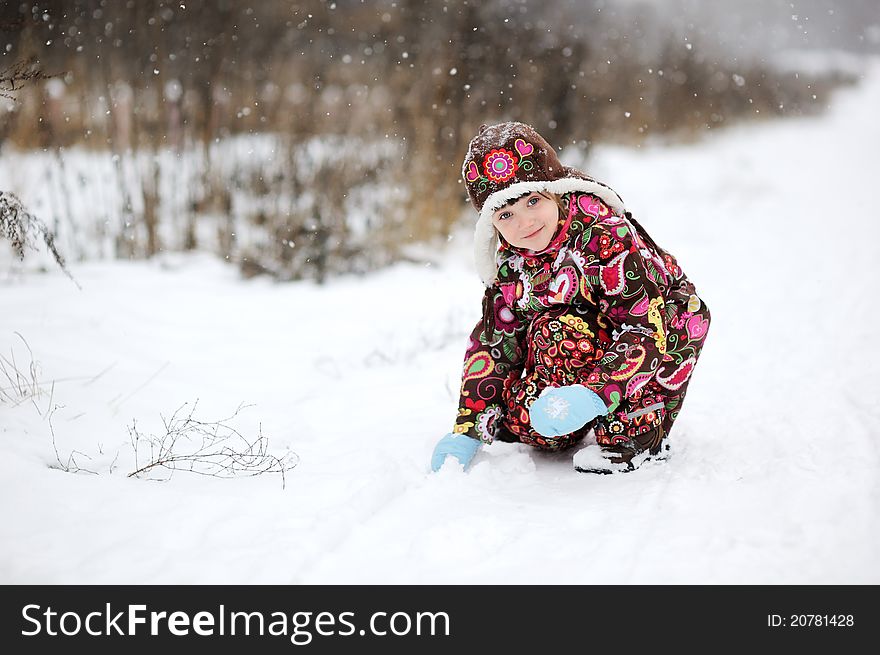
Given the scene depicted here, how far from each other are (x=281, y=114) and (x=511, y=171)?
315 cm

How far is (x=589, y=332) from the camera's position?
79.7 inches

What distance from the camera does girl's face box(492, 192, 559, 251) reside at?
1921 millimetres

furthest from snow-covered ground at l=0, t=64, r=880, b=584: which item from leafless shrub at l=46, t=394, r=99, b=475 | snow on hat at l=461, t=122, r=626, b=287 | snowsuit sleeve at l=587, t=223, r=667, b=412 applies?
snow on hat at l=461, t=122, r=626, b=287

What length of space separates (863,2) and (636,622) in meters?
11.9

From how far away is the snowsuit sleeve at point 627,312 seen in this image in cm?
190

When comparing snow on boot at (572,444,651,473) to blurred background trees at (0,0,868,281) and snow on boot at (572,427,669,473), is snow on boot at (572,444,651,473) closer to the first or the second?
snow on boot at (572,427,669,473)

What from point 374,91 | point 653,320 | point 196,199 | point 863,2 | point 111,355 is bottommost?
point 111,355

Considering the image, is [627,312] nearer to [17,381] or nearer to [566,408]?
[566,408]

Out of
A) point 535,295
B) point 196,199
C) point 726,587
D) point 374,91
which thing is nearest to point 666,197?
point 374,91

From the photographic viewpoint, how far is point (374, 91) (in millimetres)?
5172

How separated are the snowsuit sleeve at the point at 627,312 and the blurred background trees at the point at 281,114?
2.69 metres

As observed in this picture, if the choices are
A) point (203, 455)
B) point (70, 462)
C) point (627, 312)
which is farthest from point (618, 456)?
point (70, 462)

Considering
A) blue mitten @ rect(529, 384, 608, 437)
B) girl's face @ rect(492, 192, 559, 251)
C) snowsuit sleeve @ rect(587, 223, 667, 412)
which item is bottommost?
blue mitten @ rect(529, 384, 608, 437)

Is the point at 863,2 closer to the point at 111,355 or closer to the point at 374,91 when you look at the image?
the point at 374,91
